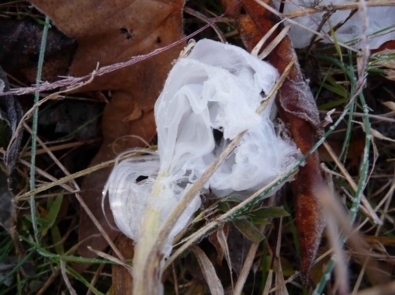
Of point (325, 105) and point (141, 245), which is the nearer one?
point (141, 245)

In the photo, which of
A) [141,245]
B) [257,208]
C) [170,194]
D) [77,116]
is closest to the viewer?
[141,245]

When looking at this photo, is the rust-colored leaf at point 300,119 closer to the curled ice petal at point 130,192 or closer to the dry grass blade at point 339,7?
the dry grass blade at point 339,7

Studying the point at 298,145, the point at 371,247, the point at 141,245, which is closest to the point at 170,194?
the point at 141,245

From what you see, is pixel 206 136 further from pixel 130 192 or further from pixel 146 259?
pixel 146 259

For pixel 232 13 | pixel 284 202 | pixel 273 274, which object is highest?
pixel 232 13

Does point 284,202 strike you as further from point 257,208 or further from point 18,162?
point 18,162

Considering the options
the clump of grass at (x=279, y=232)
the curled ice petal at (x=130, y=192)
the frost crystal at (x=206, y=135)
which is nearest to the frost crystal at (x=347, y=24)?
the clump of grass at (x=279, y=232)

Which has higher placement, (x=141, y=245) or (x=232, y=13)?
(x=232, y=13)
